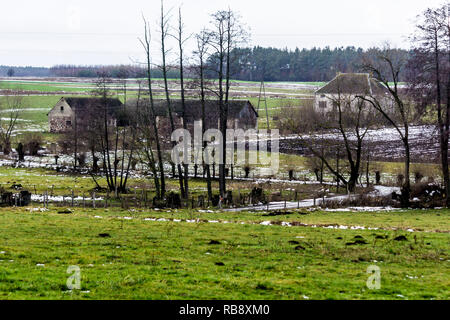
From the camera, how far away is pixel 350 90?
55.7m

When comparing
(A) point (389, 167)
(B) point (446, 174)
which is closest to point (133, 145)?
(B) point (446, 174)

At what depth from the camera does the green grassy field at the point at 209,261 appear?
1166cm

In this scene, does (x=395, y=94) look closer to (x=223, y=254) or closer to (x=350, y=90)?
(x=350, y=90)

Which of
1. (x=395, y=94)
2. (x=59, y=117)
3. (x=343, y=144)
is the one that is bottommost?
(x=343, y=144)

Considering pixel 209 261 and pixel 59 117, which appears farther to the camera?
pixel 59 117

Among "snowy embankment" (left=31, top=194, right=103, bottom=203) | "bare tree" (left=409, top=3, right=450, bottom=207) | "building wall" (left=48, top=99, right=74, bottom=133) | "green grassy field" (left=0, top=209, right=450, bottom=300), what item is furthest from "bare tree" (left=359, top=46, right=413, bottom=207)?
"building wall" (left=48, top=99, right=74, bottom=133)

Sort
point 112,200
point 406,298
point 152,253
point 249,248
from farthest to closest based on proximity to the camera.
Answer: point 112,200 → point 249,248 → point 152,253 → point 406,298

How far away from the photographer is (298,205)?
34.3 metres

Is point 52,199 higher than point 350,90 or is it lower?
lower

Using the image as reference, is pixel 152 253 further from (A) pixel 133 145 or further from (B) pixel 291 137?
(B) pixel 291 137

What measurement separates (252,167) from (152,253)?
142 ft

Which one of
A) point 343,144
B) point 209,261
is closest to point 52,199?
point 209,261

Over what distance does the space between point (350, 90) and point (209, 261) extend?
143ft

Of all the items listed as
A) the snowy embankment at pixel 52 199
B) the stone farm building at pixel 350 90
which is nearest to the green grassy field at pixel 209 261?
the snowy embankment at pixel 52 199
